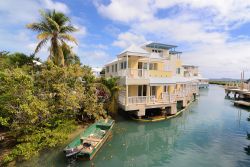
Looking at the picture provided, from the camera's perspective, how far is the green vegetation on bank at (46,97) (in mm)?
10750

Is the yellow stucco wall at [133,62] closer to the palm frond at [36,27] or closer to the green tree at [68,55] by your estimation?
the green tree at [68,55]

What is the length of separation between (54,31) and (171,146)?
1604 cm

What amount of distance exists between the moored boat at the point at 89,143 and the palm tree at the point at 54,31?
800 cm

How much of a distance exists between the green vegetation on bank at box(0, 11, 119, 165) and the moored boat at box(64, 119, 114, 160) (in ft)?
3.60

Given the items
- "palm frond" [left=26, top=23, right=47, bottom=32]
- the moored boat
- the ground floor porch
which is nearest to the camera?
the moored boat

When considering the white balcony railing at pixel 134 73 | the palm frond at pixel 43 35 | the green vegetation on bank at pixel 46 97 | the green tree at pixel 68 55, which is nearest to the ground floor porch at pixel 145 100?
the white balcony railing at pixel 134 73

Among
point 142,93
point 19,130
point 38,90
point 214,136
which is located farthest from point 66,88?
point 214,136

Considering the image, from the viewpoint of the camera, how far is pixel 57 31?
17484 millimetres

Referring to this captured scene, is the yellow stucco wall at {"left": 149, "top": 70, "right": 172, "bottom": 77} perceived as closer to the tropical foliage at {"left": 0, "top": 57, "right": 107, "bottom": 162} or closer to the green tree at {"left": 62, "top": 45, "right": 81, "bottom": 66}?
the green tree at {"left": 62, "top": 45, "right": 81, "bottom": 66}

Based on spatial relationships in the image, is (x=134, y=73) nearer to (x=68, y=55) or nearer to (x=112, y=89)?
(x=112, y=89)

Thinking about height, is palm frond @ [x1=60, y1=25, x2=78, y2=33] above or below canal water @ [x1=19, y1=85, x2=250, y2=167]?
above

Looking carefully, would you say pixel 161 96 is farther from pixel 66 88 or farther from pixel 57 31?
pixel 57 31

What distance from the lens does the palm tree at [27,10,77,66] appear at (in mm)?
17016

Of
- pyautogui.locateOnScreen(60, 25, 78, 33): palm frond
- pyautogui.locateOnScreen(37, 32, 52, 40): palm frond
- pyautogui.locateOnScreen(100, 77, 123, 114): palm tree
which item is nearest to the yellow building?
pyautogui.locateOnScreen(100, 77, 123, 114): palm tree
